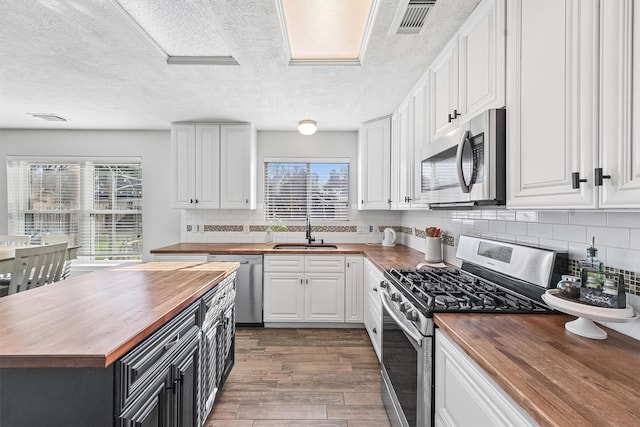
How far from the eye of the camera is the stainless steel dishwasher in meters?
3.43

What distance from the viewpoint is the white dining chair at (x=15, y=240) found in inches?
153

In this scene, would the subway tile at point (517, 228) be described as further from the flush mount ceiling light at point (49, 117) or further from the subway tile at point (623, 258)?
the flush mount ceiling light at point (49, 117)

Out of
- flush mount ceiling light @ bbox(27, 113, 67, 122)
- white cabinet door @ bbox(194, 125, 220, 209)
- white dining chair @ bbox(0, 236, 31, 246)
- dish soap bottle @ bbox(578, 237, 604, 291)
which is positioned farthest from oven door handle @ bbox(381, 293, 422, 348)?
white dining chair @ bbox(0, 236, 31, 246)

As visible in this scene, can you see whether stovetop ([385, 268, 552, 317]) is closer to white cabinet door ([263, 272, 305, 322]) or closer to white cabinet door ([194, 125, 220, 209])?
white cabinet door ([263, 272, 305, 322])

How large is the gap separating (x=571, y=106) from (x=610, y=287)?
2.00ft

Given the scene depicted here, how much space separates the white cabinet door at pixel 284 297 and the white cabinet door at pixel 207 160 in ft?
4.22

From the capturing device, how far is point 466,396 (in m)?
1.04

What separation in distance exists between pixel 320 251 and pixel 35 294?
2364 millimetres

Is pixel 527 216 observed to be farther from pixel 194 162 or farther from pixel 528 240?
pixel 194 162

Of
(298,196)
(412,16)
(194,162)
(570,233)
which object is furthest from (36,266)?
(570,233)

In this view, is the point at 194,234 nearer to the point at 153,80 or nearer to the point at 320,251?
the point at 320,251

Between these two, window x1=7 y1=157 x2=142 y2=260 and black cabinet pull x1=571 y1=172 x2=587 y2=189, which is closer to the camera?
black cabinet pull x1=571 y1=172 x2=587 y2=189

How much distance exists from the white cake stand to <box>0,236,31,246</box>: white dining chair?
5.31 m

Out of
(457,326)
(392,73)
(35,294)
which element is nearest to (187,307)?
(35,294)
